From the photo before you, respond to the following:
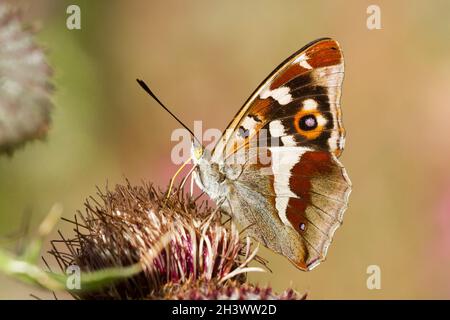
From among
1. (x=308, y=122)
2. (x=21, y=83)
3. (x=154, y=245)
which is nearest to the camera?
(x=21, y=83)

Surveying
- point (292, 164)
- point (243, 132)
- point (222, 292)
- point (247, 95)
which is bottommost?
point (222, 292)

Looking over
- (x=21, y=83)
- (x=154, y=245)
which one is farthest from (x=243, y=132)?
(x=21, y=83)

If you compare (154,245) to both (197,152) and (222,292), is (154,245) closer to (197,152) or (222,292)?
(222,292)

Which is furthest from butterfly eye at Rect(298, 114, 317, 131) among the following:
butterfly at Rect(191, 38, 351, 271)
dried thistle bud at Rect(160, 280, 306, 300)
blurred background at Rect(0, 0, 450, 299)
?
blurred background at Rect(0, 0, 450, 299)

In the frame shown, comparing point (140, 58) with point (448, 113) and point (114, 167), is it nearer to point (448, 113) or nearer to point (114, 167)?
point (114, 167)

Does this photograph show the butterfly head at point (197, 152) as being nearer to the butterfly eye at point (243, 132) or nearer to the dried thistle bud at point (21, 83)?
the butterfly eye at point (243, 132)
